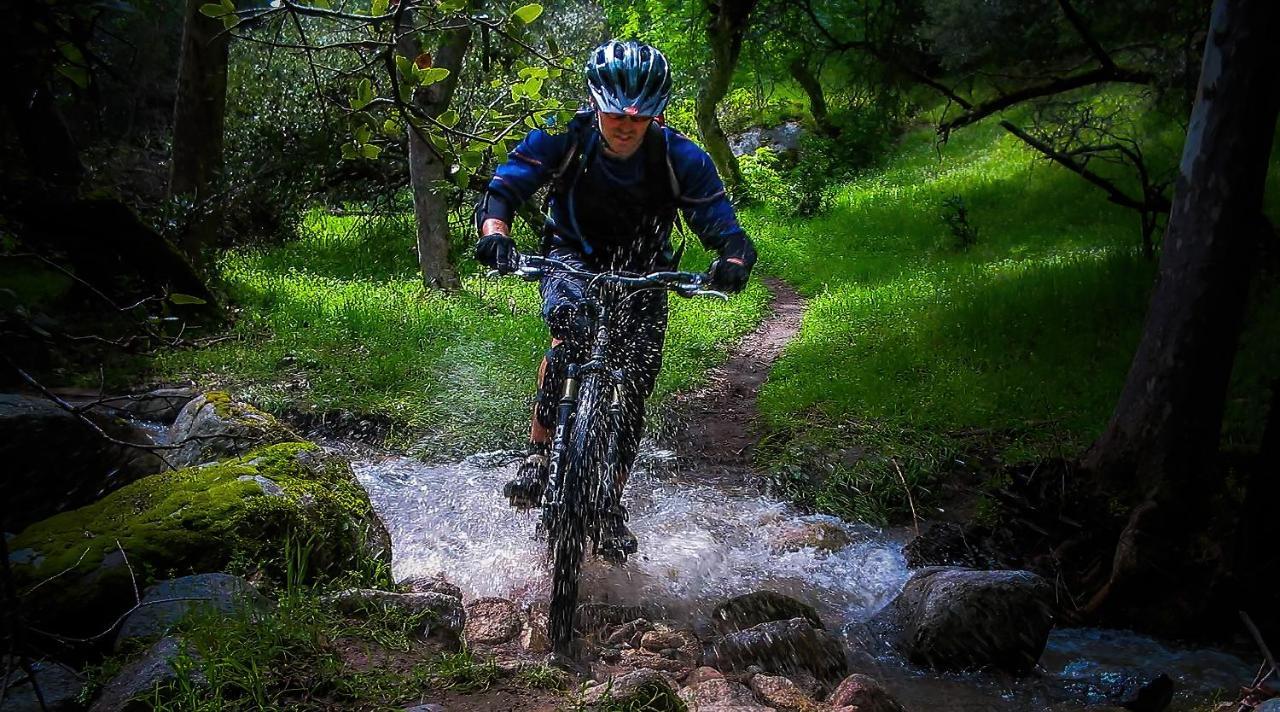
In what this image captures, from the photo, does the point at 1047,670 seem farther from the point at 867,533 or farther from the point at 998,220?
the point at 998,220

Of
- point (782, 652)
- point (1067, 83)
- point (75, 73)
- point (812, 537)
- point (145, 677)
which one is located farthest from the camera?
point (1067, 83)

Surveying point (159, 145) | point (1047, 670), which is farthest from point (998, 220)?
point (159, 145)

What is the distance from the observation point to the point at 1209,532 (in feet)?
15.8

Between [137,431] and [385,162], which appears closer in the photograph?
[137,431]

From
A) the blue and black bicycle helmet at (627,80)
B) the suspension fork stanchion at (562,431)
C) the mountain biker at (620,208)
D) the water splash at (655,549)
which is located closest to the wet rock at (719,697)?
the suspension fork stanchion at (562,431)

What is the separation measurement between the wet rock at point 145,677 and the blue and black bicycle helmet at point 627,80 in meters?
2.87

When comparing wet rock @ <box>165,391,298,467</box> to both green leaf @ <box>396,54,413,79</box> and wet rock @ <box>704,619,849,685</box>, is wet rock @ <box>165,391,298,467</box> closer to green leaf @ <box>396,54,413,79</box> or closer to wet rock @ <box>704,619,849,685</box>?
wet rock @ <box>704,619,849,685</box>

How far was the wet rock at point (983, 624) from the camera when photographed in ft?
13.8

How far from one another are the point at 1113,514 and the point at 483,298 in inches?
295

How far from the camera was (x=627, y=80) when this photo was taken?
14.1 ft

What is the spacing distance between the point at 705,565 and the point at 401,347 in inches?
172

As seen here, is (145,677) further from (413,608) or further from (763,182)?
(763,182)

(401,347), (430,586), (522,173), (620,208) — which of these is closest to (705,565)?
(430,586)

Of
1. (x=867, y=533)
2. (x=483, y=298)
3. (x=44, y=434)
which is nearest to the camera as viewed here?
(x=44, y=434)
